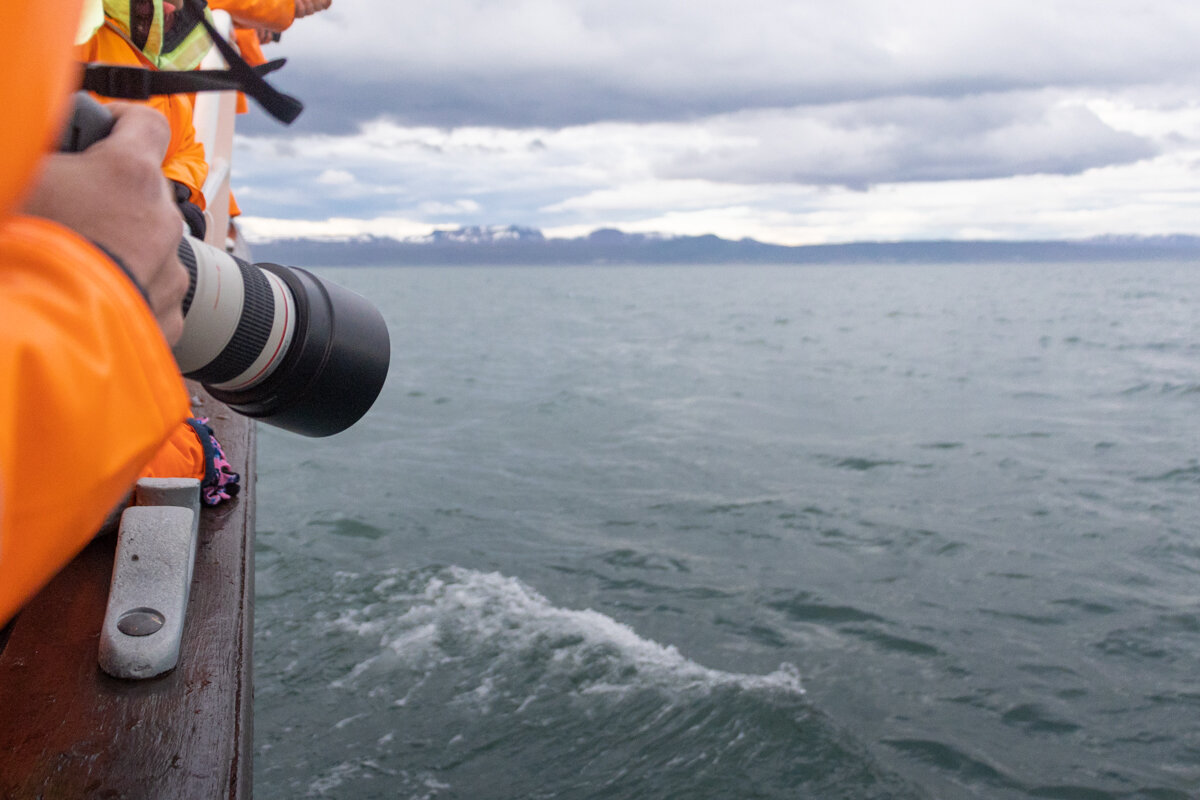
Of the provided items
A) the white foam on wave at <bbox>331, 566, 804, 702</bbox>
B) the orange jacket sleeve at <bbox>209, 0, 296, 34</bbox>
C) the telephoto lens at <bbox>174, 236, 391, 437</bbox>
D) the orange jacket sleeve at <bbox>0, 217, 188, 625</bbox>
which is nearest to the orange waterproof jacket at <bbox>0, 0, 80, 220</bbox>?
the orange jacket sleeve at <bbox>0, 217, 188, 625</bbox>

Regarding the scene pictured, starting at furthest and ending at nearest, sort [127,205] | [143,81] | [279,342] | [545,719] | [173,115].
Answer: [545,719] < [173,115] < [143,81] < [279,342] < [127,205]

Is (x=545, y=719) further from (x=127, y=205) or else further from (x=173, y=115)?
(x=127, y=205)

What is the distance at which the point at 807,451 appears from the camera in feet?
30.7

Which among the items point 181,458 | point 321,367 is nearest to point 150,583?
point 181,458

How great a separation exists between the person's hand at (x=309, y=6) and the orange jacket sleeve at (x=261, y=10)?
0.11ft

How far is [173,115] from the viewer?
3443 millimetres

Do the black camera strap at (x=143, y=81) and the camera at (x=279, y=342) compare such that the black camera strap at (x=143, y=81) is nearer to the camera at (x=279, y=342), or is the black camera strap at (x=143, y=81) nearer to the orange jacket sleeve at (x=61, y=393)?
the camera at (x=279, y=342)

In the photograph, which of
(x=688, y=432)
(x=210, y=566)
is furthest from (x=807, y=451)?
(x=210, y=566)

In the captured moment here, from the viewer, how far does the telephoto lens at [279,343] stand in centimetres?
121

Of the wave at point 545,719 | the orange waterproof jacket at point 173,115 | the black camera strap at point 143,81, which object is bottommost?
the wave at point 545,719

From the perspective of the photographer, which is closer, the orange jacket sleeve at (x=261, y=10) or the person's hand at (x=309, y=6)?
the orange jacket sleeve at (x=261, y=10)

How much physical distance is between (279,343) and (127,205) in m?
0.50

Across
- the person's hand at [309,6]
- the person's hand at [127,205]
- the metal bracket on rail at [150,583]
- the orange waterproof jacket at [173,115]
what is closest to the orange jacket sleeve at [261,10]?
the person's hand at [309,6]

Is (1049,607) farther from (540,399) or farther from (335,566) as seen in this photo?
(540,399)
